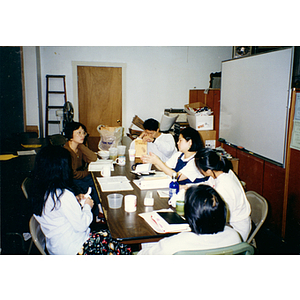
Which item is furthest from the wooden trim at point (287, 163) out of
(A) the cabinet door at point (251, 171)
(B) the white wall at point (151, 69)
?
(B) the white wall at point (151, 69)

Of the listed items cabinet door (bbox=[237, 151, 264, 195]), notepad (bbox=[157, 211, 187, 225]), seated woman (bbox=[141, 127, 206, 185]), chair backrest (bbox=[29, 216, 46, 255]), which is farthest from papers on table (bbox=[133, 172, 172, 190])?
cabinet door (bbox=[237, 151, 264, 195])

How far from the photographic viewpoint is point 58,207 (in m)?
1.64

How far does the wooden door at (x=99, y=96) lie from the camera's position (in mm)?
5891

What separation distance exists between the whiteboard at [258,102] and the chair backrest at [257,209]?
0.95 m

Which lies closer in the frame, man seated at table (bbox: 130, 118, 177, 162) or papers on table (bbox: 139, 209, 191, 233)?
papers on table (bbox: 139, 209, 191, 233)

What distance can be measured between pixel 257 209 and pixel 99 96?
4713 mm

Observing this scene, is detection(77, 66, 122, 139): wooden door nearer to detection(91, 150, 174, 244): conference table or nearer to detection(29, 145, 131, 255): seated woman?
detection(91, 150, 174, 244): conference table

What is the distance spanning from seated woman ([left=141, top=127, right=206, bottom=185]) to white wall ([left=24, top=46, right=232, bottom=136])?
364 cm

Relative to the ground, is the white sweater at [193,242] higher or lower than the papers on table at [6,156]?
lower

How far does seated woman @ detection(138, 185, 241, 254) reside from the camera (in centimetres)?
132

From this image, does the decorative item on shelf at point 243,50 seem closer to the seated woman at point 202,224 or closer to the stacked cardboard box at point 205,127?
the stacked cardboard box at point 205,127

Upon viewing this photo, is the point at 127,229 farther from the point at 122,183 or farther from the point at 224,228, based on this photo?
the point at 122,183

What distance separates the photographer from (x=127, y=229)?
5.24ft
